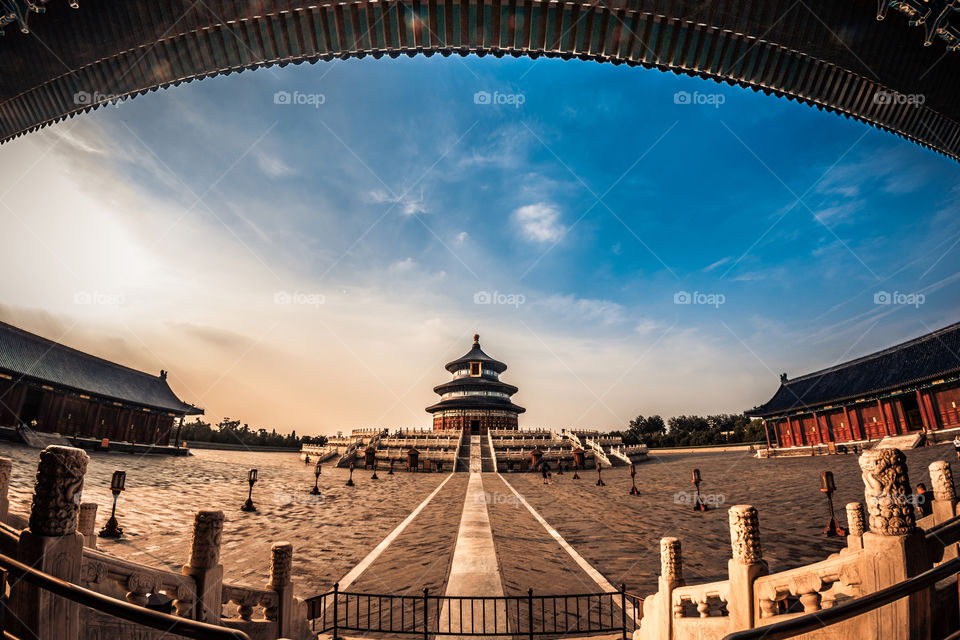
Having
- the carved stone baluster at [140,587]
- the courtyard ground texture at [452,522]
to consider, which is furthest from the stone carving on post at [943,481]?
the carved stone baluster at [140,587]

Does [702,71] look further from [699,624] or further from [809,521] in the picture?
[809,521]

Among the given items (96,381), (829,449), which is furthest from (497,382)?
(96,381)

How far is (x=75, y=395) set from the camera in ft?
102

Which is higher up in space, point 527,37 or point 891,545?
point 527,37

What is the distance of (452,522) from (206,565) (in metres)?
8.90

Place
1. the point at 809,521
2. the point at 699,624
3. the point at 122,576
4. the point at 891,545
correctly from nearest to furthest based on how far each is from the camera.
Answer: the point at 891,545
the point at 122,576
the point at 699,624
the point at 809,521

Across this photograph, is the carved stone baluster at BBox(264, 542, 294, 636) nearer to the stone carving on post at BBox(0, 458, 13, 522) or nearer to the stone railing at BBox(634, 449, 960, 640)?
the stone carving on post at BBox(0, 458, 13, 522)

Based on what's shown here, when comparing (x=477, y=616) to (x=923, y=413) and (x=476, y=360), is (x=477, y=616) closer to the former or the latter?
(x=923, y=413)

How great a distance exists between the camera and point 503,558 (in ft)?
29.3

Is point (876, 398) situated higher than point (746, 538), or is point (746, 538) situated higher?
point (876, 398)

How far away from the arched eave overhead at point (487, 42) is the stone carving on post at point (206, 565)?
4082 mm

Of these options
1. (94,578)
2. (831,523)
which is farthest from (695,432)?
(94,578)

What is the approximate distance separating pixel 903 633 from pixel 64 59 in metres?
7.56

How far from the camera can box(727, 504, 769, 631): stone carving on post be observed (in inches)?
171
